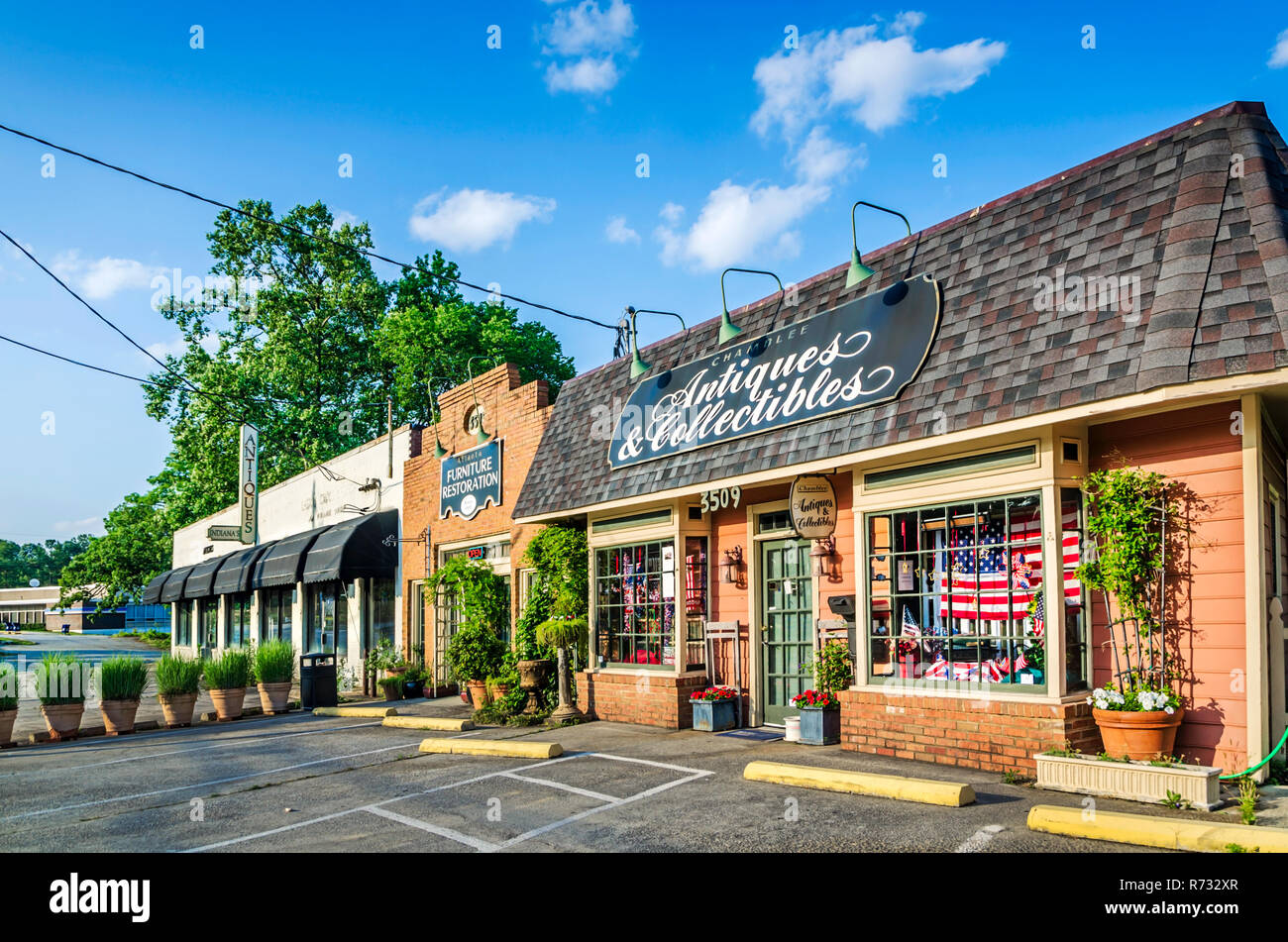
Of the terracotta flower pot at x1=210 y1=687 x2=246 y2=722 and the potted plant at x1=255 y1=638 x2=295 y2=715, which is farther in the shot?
the potted plant at x1=255 y1=638 x2=295 y2=715

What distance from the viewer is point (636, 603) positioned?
12.8 metres

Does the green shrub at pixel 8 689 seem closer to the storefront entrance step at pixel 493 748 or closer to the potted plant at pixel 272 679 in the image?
the potted plant at pixel 272 679

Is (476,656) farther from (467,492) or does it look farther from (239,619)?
(239,619)

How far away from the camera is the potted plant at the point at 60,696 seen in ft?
47.5

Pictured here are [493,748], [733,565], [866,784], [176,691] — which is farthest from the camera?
[176,691]

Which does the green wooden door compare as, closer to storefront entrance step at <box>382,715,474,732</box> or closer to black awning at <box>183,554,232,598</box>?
storefront entrance step at <box>382,715,474,732</box>

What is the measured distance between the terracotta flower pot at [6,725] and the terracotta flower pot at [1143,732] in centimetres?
1448

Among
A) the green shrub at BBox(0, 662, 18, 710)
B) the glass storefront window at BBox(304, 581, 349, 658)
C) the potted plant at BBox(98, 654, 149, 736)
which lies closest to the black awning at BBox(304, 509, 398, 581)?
the glass storefront window at BBox(304, 581, 349, 658)

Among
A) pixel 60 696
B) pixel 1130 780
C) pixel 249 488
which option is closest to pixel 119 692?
pixel 60 696

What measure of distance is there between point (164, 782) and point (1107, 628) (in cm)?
952

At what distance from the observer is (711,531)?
1227 centimetres

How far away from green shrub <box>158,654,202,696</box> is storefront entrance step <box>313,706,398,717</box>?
205 cm

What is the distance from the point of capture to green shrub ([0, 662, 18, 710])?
46.0ft

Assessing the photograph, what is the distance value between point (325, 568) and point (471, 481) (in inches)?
185
